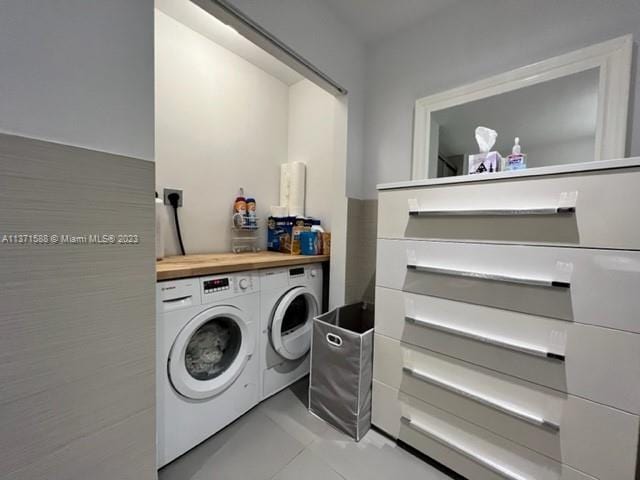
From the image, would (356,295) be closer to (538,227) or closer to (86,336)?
(538,227)

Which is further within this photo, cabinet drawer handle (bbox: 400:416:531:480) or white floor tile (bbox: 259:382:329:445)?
white floor tile (bbox: 259:382:329:445)

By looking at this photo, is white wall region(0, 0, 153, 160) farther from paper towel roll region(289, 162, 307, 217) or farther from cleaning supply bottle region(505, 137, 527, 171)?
cleaning supply bottle region(505, 137, 527, 171)

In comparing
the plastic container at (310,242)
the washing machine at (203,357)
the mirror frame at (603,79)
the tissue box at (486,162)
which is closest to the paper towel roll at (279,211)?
the plastic container at (310,242)

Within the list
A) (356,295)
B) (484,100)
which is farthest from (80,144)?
(484,100)

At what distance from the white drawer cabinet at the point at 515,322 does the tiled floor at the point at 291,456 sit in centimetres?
10

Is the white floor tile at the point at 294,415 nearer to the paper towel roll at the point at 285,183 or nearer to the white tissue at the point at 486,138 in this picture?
the paper towel roll at the point at 285,183

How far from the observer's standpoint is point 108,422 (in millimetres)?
782

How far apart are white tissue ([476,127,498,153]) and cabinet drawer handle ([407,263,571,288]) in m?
0.63

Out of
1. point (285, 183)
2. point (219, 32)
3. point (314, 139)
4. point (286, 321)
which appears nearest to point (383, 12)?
point (314, 139)

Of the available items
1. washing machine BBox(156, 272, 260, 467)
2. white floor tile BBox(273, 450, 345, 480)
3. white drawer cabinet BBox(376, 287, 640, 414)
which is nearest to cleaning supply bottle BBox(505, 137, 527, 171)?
white drawer cabinet BBox(376, 287, 640, 414)

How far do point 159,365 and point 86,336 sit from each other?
0.36 metres

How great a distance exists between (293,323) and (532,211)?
58.4 inches

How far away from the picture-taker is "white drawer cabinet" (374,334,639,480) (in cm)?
76

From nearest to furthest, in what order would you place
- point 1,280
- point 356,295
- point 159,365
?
1. point 1,280
2. point 159,365
3. point 356,295
